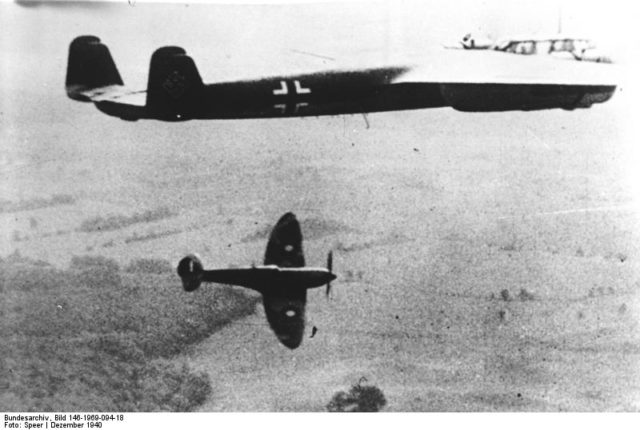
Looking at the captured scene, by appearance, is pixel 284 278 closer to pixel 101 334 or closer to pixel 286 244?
pixel 286 244

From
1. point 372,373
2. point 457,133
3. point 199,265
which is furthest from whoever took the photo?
point 457,133

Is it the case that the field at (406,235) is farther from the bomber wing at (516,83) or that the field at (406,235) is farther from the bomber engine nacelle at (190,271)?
the bomber engine nacelle at (190,271)

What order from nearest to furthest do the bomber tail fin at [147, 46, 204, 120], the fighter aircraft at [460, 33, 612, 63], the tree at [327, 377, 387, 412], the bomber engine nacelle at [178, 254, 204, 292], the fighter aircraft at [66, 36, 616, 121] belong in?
the bomber tail fin at [147, 46, 204, 120] → the fighter aircraft at [66, 36, 616, 121] → the bomber engine nacelle at [178, 254, 204, 292] → the tree at [327, 377, 387, 412] → the fighter aircraft at [460, 33, 612, 63]

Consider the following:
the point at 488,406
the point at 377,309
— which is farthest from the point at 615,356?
the point at 377,309

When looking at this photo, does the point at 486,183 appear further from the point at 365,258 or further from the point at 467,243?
the point at 365,258

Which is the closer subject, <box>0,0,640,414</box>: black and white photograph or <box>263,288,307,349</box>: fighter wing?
<box>0,0,640,414</box>: black and white photograph

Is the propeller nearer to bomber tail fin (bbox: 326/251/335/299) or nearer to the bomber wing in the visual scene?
bomber tail fin (bbox: 326/251/335/299)

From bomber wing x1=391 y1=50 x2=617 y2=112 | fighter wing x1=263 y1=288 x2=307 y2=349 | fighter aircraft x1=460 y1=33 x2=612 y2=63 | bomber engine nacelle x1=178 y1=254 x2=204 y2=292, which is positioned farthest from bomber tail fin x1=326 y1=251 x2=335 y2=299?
fighter aircraft x1=460 y1=33 x2=612 y2=63

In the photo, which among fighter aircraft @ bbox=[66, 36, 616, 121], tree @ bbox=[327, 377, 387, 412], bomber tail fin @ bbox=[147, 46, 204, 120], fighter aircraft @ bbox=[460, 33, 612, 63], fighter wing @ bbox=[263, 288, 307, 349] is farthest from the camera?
fighter aircraft @ bbox=[460, 33, 612, 63]

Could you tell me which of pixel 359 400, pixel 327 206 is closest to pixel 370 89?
pixel 327 206
